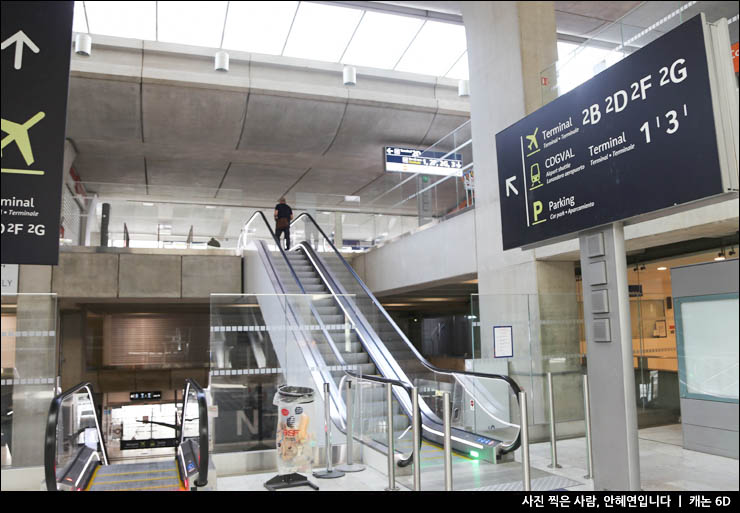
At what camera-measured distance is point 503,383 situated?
22.0ft

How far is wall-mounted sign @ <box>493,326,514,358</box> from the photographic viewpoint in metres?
7.76

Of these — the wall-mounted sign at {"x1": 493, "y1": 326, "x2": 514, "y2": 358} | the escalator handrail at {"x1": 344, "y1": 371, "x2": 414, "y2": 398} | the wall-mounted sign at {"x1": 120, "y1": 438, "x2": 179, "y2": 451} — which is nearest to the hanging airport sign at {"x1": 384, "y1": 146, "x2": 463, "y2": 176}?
the wall-mounted sign at {"x1": 493, "y1": 326, "x2": 514, "y2": 358}

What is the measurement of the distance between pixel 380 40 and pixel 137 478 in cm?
1233

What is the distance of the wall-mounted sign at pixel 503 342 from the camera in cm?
776

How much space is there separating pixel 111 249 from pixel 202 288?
7.10 feet

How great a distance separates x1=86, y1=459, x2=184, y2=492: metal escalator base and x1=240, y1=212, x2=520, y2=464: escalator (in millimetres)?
1894

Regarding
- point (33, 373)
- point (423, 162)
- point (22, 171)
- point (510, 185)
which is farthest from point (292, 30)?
point (22, 171)

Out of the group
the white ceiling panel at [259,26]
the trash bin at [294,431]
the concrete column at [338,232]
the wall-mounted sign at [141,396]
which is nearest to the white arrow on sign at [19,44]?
the trash bin at [294,431]

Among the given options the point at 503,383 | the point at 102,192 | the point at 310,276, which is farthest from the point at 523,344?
the point at 102,192

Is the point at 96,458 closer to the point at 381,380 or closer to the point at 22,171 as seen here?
the point at 381,380

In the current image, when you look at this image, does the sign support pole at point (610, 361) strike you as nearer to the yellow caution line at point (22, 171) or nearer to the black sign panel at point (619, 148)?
the black sign panel at point (619, 148)

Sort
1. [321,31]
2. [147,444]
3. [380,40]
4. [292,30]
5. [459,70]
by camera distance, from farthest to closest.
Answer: [147,444]
[459,70]
[380,40]
[321,31]
[292,30]

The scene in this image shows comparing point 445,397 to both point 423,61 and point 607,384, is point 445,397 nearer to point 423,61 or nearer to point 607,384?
point 607,384

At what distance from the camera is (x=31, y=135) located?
11.6ft
